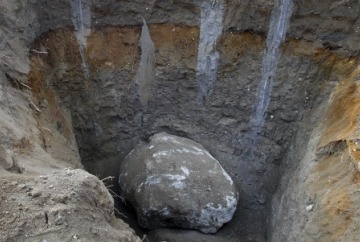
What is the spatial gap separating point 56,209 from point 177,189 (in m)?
2.51

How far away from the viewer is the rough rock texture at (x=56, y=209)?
3.01 m

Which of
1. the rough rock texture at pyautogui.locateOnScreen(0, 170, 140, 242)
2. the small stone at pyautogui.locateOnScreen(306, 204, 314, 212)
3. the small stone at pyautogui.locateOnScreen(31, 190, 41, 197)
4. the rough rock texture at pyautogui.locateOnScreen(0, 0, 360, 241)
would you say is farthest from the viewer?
the rough rock texture at pyautogui.locateOnScreen(0, 0, 360, 241)

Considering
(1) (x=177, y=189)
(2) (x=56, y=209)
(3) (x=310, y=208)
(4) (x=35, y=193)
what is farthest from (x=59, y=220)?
(3) (x=310, y=208)

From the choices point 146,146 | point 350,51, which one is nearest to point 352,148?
point 350,51

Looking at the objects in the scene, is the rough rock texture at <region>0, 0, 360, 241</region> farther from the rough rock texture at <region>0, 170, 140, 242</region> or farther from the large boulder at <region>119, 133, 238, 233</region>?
the rough rock texture at <region>0, 170, 140, 242</region>

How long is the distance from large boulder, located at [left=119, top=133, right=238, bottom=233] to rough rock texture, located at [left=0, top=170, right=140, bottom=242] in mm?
1920

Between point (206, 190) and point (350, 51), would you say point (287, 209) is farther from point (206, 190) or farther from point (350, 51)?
point (350, 51)

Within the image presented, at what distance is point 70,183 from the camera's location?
331 cm

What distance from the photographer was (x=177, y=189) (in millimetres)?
5445

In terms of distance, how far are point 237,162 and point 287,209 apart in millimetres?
1260

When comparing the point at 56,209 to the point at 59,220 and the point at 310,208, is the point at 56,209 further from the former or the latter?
the point at 310,208

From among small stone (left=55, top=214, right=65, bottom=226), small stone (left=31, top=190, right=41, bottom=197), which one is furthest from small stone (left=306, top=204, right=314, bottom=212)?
small stone (left=31, top=190, right=41, bottom=197)

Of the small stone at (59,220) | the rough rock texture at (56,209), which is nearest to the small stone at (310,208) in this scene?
the rough rock texture at (56,209)

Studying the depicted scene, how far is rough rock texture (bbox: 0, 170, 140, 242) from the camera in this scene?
9.86 feet
